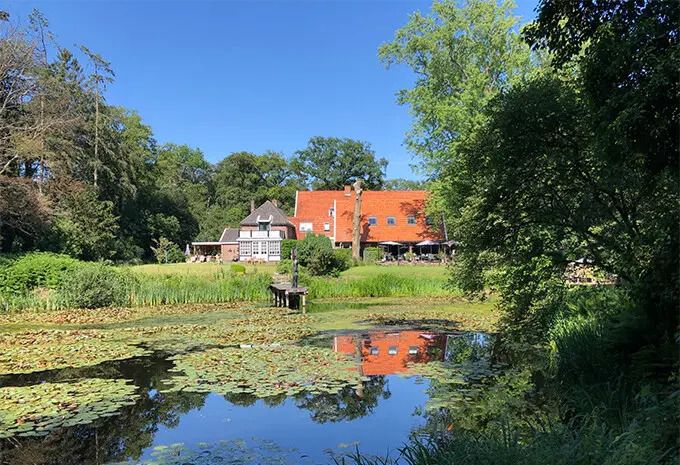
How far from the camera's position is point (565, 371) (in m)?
7.17

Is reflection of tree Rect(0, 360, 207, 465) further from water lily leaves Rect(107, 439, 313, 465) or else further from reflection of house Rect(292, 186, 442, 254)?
reflection of house Rect(292, 186, 442, 254)

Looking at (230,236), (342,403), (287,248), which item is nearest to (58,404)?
(342,403)

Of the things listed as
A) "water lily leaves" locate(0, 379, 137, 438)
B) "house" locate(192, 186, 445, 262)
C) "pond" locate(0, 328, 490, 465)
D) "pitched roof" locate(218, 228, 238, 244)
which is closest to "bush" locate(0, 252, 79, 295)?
"pond" locate(0, 328, 490, 465)

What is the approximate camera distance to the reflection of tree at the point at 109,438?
17.8 ft

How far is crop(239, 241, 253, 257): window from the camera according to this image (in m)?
47.2

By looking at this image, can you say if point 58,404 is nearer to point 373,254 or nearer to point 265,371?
point 265,371

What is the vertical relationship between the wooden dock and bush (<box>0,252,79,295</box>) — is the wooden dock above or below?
below

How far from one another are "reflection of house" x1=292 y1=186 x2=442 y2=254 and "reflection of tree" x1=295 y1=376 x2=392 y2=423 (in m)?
36.1

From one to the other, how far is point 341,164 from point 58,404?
195ft

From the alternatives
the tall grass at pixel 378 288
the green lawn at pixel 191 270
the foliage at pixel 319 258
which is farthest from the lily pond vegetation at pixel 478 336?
the foliage at pixel 319 258

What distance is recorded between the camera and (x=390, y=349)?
36.6ft

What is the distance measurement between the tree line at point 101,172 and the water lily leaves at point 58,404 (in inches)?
768

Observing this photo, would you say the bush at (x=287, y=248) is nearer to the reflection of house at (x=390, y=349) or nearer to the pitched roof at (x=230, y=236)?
the pitched roof at (x=230, y=236)

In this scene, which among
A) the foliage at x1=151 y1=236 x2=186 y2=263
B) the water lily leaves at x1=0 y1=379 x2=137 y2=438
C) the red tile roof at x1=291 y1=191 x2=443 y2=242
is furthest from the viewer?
the red tile roof at x1=291 y1=191 x2=443 y2=242
